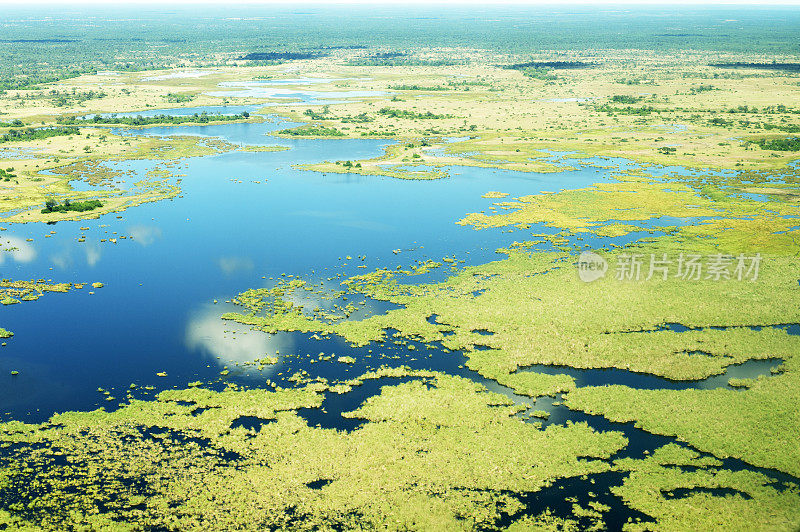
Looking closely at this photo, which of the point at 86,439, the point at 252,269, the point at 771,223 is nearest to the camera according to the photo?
the point at 86,439

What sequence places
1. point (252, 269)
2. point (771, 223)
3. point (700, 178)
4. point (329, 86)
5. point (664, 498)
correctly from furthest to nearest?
point (329, 86), point (700, 178), point (771, 223), point (252, 269), point (664, 498)

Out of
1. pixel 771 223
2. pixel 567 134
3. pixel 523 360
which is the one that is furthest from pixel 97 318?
pixel 567 134

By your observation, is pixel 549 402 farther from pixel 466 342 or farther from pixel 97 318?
pixel 97 318

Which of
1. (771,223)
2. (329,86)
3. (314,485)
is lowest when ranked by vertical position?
(314,485)

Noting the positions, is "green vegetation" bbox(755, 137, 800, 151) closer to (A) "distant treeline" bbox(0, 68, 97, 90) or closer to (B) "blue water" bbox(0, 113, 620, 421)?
(B) "blue water" bbox(0, 113, 620, 421)

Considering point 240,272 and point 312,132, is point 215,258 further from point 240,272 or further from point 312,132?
point 312,132

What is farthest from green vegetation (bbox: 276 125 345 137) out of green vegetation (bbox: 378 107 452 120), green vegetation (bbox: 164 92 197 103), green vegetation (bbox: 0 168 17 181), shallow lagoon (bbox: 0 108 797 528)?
green vegetation (bbox: 164 92 197 103)
